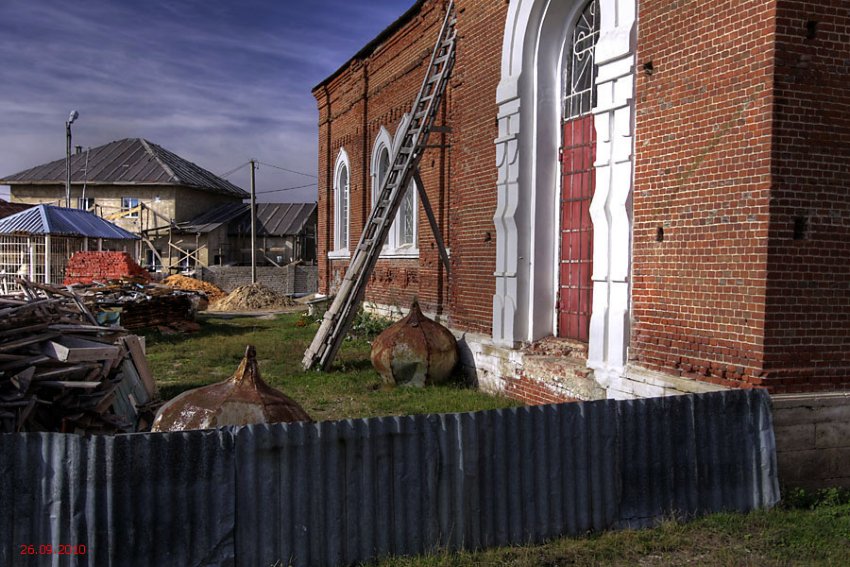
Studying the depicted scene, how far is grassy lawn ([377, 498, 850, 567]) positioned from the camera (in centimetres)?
474

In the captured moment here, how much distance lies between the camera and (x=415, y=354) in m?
10.7

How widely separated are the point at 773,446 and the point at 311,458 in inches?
146

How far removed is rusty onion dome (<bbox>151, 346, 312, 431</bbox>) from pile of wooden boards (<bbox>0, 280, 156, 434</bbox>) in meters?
1.84

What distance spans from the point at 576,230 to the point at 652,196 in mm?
2083

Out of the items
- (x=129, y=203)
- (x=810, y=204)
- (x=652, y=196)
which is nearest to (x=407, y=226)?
(x=652, y=196)

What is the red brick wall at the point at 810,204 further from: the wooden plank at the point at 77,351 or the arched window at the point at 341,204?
the arched window at the point at 341,204

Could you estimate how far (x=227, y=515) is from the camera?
4312 mm

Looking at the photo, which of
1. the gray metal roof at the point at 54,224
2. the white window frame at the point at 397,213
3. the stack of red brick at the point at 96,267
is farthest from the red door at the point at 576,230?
the gray metal roof at the point at 54,224

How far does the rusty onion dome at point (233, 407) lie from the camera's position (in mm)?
5582

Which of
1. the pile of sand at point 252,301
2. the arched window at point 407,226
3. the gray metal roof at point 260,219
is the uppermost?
the gray metal roof at point 260,219

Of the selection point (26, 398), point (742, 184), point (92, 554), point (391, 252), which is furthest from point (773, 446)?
point (391, 252)

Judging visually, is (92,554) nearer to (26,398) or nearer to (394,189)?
(26,398)

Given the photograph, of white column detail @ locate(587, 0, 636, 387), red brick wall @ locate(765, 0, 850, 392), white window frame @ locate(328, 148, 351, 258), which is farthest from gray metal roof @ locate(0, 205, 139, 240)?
red brick wall @ locate(765, 0, 850, 392)

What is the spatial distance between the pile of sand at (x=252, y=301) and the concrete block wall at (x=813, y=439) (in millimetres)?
24103
